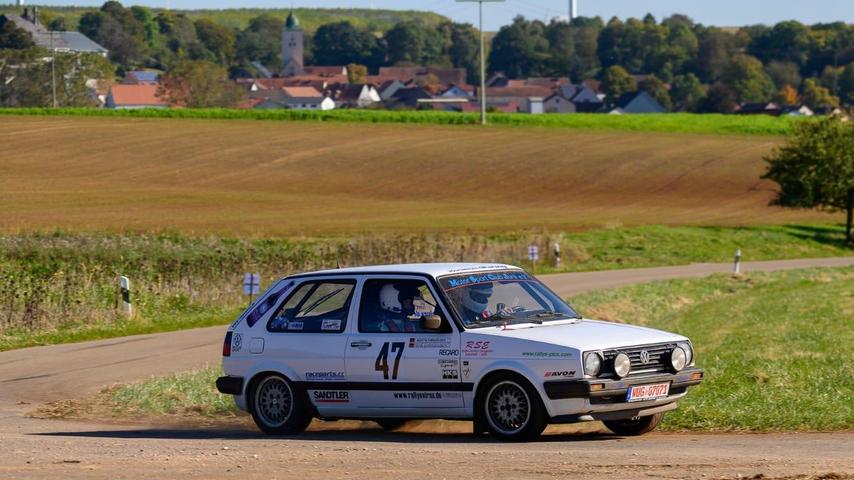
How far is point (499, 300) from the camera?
12523 mm

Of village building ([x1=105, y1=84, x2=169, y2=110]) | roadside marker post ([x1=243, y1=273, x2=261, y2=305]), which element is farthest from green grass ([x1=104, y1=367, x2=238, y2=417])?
village building ([x1=105, y1=84, x2=169, y2=110])

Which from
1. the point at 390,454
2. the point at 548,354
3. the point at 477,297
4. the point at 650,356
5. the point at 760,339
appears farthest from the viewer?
the point at 760,339

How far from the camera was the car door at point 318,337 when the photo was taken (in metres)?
12.7

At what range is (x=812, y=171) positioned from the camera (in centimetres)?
6606

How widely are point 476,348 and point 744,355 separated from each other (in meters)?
8.66

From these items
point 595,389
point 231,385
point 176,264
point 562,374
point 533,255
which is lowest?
point 533,255

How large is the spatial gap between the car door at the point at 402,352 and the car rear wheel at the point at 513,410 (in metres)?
0.30

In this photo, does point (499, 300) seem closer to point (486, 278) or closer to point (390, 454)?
point (486, 278)

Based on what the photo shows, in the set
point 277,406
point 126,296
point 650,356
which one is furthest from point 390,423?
point 126,296

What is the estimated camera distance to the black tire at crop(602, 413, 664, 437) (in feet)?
40.7

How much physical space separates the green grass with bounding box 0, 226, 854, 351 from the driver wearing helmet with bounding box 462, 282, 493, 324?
12.6m

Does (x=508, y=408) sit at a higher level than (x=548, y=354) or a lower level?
lower

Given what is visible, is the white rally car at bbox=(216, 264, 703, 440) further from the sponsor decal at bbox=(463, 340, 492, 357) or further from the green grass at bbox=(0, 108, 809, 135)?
the green grass at bbox=(0, 108, 809, 135)

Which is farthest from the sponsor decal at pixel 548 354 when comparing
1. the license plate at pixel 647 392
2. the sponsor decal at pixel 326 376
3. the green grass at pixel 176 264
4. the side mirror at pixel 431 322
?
the green grass at pixel 176 264
